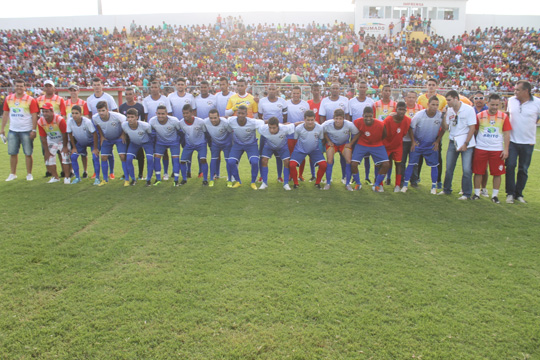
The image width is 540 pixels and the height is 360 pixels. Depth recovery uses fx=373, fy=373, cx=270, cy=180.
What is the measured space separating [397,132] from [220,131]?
3.53 m

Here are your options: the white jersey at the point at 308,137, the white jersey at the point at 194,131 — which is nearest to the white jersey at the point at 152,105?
the white jersey at the point at 194,131

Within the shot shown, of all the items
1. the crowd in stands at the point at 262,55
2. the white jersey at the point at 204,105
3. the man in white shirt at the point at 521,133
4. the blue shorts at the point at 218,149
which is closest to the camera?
the man in white shirt at the point at 521,133

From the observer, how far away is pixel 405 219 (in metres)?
5.68

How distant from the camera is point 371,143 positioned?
Answer: 7.24 m

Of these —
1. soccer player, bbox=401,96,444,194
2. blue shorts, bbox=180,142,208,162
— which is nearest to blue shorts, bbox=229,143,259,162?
blue shorts, bbox=180,142,208,162

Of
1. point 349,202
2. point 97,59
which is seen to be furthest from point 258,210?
point 97,59

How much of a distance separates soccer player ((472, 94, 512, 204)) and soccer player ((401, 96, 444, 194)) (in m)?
0.69

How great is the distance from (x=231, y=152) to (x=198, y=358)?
540 cm

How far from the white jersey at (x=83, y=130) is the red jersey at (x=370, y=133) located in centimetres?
546

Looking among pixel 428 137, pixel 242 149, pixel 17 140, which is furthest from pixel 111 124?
pixel 428 137

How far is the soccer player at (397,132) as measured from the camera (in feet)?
23.4

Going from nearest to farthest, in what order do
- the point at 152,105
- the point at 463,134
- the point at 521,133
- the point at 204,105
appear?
1. the point at 521,133
2. the point at 463,134
3. the point at 152,105
4. the point at 204,105

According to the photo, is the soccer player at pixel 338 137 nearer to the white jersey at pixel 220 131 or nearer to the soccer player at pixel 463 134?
the soccer player at pixel 463 134

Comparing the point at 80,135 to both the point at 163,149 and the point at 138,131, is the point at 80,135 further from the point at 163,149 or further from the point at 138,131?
the point at 163,149
